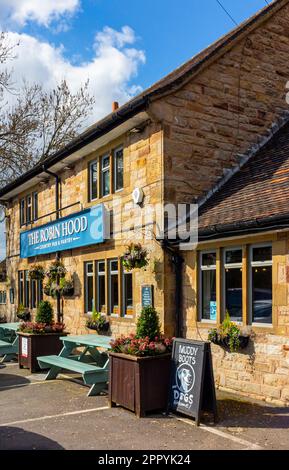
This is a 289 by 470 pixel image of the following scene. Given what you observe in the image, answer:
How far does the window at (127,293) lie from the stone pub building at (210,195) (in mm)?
24

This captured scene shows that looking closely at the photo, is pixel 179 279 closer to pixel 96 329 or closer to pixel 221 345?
pixel 221 345

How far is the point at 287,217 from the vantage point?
22.6 feet

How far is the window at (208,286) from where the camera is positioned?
8.75 metres

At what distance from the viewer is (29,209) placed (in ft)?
57.0

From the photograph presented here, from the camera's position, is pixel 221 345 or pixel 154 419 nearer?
pixel 154 419

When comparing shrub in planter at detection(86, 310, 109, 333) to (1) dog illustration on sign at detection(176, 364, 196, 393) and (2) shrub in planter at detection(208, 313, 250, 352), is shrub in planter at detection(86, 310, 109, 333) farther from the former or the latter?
(1) dog illustration on sign at detection(176, 364, 196, 393)

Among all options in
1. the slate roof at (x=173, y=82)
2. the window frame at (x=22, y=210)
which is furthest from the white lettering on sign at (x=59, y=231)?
the slate roof at (x=173, y=82)

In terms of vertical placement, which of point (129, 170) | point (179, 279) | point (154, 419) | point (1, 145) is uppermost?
point (1, 145)

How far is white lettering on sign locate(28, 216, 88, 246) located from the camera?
1248 centimetres

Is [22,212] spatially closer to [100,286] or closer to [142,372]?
[100,286]

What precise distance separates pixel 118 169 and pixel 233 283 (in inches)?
175

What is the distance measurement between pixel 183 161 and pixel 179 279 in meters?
2.43
